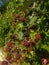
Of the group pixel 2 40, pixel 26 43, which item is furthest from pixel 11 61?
pixel 2 40

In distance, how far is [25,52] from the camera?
3787 millimetres

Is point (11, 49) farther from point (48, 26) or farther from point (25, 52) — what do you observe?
point (48, 26)

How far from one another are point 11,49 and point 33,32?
360 mm

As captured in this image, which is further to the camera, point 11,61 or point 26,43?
point 11,61

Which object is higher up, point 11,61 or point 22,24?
point 22,24

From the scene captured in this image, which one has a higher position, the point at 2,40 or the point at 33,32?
the point at 33,32

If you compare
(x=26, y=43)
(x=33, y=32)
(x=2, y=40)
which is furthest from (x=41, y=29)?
(x=2, y=40)

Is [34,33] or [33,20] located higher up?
[33,20]

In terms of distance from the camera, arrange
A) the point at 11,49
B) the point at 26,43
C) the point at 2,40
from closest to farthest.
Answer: the point at 26,43 < the point at 11,49 < the point at 2,40

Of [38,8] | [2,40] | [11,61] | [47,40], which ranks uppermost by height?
[38,8]

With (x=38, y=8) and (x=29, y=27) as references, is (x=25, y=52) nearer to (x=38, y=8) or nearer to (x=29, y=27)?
(x=29, y=27)

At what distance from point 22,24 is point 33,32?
0.18 metres

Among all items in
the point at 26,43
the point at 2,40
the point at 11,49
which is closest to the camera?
the point at 26,43

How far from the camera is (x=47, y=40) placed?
3.71 metres
